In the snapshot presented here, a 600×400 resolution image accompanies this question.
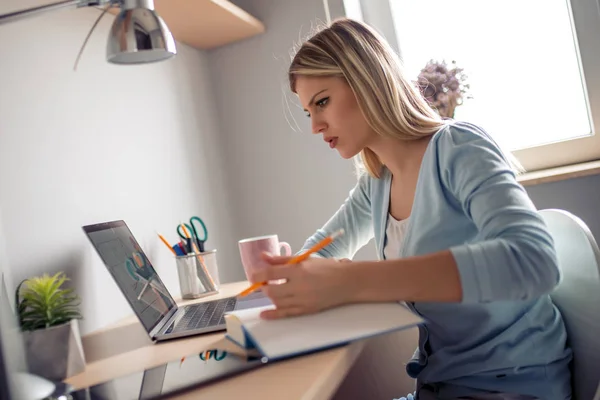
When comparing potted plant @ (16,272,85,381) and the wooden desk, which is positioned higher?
potted plant @ (16,272,85,381)

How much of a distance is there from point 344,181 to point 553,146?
567 millimetres

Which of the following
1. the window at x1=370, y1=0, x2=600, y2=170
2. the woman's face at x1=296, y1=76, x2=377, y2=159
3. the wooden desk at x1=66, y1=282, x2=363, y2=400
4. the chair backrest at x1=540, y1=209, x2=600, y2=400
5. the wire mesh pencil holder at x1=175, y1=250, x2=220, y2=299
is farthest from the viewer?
the window at x1=370, y1=0, x2=600, y2=170

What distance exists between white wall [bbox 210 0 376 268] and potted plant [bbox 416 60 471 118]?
0.88ft

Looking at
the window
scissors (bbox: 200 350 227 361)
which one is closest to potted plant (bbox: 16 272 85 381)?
scissors (bbox: 200 350 227 361)

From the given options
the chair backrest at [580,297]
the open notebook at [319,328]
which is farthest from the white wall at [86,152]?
the chair backrest at [580,297]

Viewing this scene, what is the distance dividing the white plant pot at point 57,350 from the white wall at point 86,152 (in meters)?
0.19

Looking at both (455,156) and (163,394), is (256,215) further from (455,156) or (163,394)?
(163,394)

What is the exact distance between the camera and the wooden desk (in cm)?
55

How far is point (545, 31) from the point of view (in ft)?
5.17

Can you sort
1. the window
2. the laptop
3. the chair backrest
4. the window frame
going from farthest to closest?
the window
the window frame
the laptop
the chair backrest

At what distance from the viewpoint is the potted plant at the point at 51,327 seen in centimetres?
61

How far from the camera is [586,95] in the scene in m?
1.49

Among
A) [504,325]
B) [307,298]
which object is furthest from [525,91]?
[307,298]

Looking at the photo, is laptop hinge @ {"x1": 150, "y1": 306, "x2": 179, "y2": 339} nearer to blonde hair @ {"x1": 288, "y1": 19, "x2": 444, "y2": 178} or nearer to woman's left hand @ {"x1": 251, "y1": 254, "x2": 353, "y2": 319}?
woman's left hand @ {"x1": 251, "y1": 254, "x2": 353, "y2": 319}
